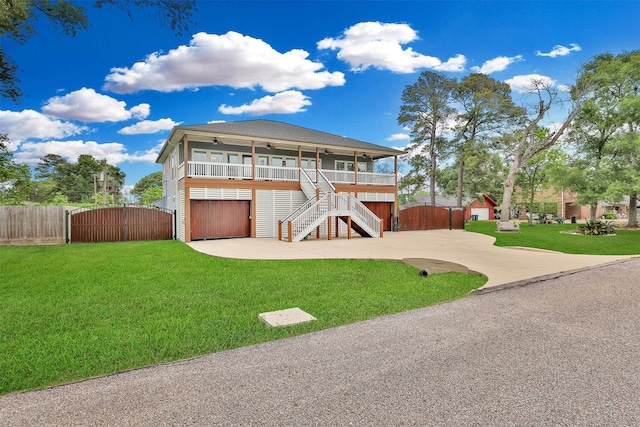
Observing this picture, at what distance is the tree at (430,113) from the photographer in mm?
28859

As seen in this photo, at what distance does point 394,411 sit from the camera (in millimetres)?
2340

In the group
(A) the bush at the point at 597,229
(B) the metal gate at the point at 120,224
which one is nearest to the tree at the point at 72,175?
(B) the metal gate at the point at 120,224

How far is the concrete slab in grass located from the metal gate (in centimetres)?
1364

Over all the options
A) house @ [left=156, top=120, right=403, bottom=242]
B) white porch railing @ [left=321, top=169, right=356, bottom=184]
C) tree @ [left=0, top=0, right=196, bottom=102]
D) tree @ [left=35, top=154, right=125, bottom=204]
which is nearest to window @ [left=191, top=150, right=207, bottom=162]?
house @ [left=156, top=120, right=403, bottom=242]

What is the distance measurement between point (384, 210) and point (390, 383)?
1875 cm

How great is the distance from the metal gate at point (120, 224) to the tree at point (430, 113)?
22.7m

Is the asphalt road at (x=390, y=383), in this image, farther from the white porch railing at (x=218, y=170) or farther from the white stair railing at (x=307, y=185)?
the white porch railing at (x=218, y=170)

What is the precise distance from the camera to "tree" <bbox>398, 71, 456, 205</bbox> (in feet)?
94.7

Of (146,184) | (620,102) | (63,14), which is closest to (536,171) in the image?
(620,102)

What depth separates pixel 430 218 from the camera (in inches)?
896

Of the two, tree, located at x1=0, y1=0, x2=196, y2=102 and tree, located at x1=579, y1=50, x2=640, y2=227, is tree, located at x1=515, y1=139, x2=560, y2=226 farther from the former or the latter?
tree, located at x1=0, y1=0, x2=196, y2=102

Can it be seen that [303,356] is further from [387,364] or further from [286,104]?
[286,104]

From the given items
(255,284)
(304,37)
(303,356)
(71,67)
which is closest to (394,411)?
(303,356)

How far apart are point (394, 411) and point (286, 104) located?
134 feet
